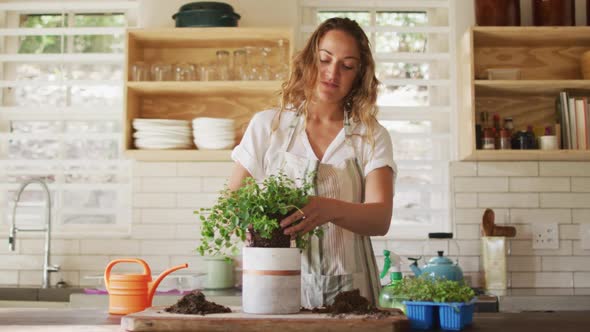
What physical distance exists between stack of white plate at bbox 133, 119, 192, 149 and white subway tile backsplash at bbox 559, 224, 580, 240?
7.57ft

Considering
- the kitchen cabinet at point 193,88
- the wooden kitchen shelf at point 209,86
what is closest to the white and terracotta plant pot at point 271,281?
the kitchen cabinet at point 193,88

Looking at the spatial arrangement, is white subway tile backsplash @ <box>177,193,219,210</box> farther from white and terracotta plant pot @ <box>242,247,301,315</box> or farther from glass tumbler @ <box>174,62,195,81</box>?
white and terracotta plant pot @ <box>242,247,301,315</box>

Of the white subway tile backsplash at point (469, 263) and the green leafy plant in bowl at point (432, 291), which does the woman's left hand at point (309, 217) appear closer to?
the green leafy plant in bowl at point (432, 291)

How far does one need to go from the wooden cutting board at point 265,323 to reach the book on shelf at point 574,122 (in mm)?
2922

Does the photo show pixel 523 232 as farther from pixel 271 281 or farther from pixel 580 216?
pixel 271 281

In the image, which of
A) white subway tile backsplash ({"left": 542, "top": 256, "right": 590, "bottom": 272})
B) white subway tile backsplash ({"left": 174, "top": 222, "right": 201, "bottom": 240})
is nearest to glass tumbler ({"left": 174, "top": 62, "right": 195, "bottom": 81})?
white subway tile backsplash ({"left": 174, "top": 222, "right": 201, "bottom": 240})

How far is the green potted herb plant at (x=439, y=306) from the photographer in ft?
6.17

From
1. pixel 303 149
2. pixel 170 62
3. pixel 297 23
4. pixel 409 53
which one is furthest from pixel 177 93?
pixel 303 149

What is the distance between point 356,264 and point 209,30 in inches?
89.6

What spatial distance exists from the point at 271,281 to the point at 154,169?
2905mm

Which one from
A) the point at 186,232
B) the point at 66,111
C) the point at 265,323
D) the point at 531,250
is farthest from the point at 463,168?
the point at 265,323

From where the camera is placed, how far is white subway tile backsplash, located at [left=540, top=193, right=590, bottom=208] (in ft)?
15.0

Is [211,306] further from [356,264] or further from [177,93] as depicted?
[177,93]

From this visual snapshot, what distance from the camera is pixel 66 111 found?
190 inches
